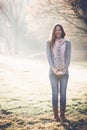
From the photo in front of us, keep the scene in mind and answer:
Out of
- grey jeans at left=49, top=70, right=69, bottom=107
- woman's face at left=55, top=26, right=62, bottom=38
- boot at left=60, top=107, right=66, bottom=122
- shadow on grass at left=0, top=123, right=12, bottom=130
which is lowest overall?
shadow on grass at left=0, top=123, right=12, bottom=130

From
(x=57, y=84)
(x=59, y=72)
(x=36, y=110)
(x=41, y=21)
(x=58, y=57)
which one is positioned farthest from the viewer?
(x=41, y=21)

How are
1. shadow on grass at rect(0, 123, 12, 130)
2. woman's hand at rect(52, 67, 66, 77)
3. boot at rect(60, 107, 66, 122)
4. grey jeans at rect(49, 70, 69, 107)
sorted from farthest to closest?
boot at rect(60, 107, 66, 122)
grey jeans at rect(49, 70, 69, 107)
woman's hand at rect(52, 67, 66, 77)
shadow on grass at rect(0, 123, 12, 130)

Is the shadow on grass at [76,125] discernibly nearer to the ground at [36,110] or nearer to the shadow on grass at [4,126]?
the ground at [36,110]

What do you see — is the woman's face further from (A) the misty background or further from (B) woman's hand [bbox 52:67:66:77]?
(A) the misty background

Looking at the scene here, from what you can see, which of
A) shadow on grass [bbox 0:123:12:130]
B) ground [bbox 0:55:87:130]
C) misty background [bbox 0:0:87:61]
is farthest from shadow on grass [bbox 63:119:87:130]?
misty background [bbox 0:0:87:61]

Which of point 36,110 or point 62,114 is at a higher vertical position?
point 62,114

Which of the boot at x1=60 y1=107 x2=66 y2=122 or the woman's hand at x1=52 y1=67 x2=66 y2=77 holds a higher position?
the woman's hand at x1=52 y1=67 x2=66 y2=77

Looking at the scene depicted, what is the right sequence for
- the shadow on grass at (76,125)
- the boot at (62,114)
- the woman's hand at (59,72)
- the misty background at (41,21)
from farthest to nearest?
the misty background at (41,21) < the boot at (62,114) < the woman's hand at (59,72) < the shadow on grass at (76,125)

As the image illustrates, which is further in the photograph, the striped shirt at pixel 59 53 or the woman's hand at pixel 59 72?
the striped shirt at pixel 59 53

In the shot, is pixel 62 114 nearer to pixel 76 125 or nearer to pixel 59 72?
pixel 76 125

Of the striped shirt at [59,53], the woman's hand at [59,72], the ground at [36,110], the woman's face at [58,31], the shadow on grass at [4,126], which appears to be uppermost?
the woman's face at [58,31]

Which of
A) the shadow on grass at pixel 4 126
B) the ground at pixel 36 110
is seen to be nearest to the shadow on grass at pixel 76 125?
the ground at pixel 36 110

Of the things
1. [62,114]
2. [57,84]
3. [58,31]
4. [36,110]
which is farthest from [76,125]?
[58,31]

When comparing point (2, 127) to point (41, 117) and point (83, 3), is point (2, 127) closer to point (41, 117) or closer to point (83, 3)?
point (41, 117)
